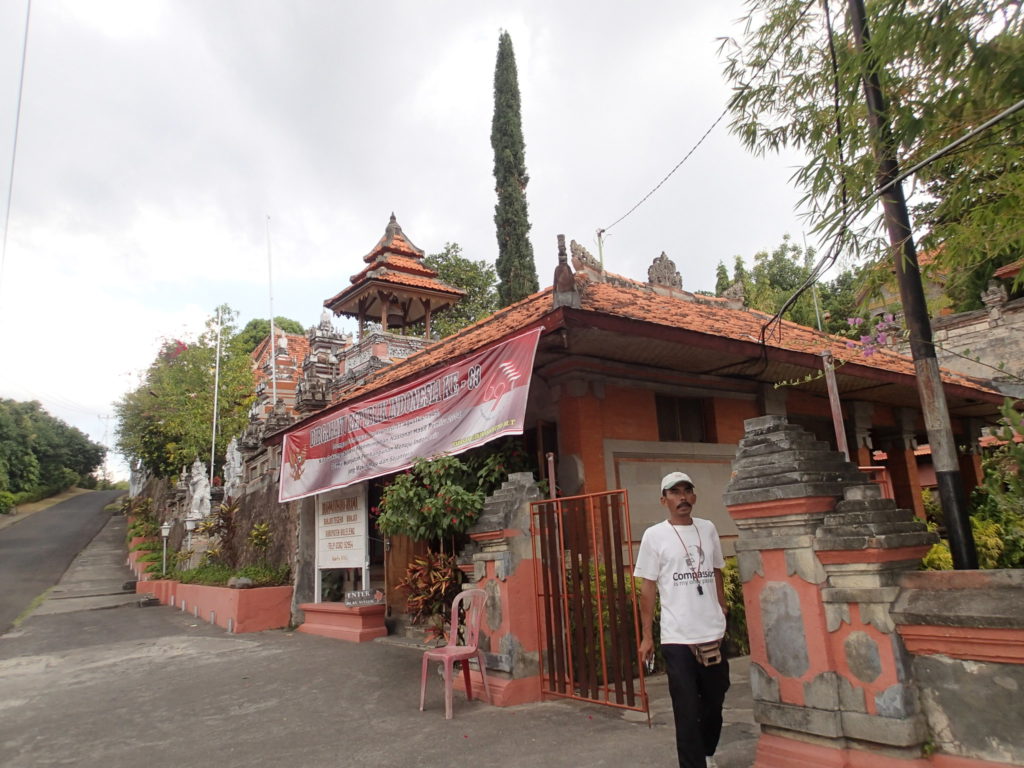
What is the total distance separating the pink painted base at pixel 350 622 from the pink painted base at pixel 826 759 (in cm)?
756

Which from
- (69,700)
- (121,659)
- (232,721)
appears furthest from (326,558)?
(232,721)

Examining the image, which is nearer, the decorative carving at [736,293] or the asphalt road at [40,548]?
the decorative carving at [736,293]

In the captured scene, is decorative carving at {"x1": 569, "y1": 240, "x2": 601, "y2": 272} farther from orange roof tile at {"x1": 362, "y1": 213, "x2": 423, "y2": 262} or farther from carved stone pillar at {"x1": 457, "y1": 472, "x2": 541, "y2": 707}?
orange roof tile at {"x1": 362, "y1": 213, "x2": 423, "y2": 262}

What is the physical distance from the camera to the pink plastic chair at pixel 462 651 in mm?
5633

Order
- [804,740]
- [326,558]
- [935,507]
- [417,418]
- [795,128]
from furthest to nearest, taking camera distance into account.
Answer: [935,507]
[326,558]
[417,418]
[795,128]
[804,740]

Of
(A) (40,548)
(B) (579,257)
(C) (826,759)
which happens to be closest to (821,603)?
(C) (826,759)

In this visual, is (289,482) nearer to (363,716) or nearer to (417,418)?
(417,418)

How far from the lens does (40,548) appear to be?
1187 inches

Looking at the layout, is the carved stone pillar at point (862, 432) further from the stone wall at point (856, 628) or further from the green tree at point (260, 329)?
the green tree at point (260, 329)

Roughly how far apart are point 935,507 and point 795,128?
34.2 feet

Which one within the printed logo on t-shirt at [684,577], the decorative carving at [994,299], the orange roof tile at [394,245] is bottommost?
the printed logo on t-shirt at [684,577]

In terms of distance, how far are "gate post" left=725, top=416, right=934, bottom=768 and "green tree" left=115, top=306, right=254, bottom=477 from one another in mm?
28042

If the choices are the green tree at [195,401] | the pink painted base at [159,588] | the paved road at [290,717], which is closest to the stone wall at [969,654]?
the paved road at [290,717]

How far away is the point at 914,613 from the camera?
314 cm
